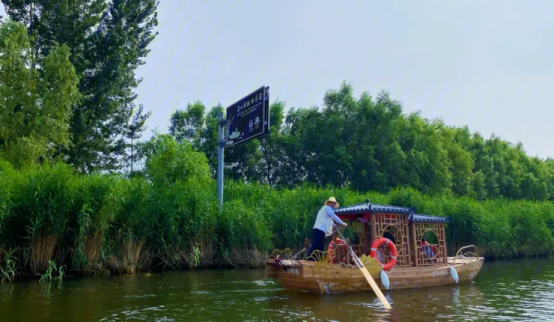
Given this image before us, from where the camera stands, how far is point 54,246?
447 inches

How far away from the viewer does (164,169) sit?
22344mm

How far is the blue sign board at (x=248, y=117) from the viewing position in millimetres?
16688

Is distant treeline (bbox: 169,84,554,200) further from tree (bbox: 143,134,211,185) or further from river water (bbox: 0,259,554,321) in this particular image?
river water (bbox: 0,259,554,321)

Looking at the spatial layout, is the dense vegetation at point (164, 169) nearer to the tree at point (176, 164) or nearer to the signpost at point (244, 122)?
the tree at point (176, 164)

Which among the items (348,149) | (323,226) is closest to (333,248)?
(323,226)

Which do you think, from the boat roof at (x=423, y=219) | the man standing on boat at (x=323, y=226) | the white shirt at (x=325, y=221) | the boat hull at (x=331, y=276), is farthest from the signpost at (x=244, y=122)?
the boat roof at (x=423, y=219)

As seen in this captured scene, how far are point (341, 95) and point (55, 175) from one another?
1019 inches

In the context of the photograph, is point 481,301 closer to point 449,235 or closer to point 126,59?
point 449,235

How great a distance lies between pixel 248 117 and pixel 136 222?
20.8ft

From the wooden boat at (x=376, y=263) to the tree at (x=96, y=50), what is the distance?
47.0ft

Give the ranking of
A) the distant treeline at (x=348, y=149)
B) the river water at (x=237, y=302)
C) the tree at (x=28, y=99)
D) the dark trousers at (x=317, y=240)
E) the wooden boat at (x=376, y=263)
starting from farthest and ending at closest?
1. the distant treeline at (x=348, y=149)
2. the tree at (x=28, y=99)
3. the dark trousers at (x=317, y=240)
4. the wooden boat at (x=376, y=263)
5. the river water at (x=237, y=302)

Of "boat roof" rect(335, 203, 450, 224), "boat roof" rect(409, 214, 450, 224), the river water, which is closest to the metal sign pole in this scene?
the river water

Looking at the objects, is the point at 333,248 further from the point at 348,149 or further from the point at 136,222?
the point at 348,149

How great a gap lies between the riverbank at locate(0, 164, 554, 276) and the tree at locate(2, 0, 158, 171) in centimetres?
877
